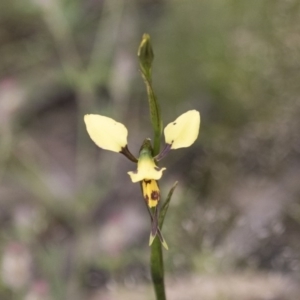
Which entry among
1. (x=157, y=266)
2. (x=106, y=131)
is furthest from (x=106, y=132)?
(x=157, y=266)

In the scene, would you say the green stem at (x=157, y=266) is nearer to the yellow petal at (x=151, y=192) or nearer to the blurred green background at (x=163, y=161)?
the yellow petal at (x=151, y=192)

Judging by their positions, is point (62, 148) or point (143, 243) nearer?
point (143, 243)

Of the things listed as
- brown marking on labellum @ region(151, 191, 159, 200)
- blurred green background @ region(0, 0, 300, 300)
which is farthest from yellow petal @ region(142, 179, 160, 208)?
blurred green background @ region(0, 0, 300, 300)

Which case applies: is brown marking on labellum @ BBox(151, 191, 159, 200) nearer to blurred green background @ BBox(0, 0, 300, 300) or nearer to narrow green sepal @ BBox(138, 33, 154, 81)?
narrow green sepal @ BBox(138, 33, 154, 81)

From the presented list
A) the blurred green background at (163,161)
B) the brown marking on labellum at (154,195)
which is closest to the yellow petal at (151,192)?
the brown marking on labellum at (154,195)

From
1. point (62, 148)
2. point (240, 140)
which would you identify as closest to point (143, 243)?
point (240, 140)

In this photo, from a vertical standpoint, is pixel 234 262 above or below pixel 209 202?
below

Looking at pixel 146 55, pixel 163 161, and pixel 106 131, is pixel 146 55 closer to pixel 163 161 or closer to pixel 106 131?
pixel 106 131

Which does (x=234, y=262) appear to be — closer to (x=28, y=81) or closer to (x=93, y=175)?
(x=93, y=175)
